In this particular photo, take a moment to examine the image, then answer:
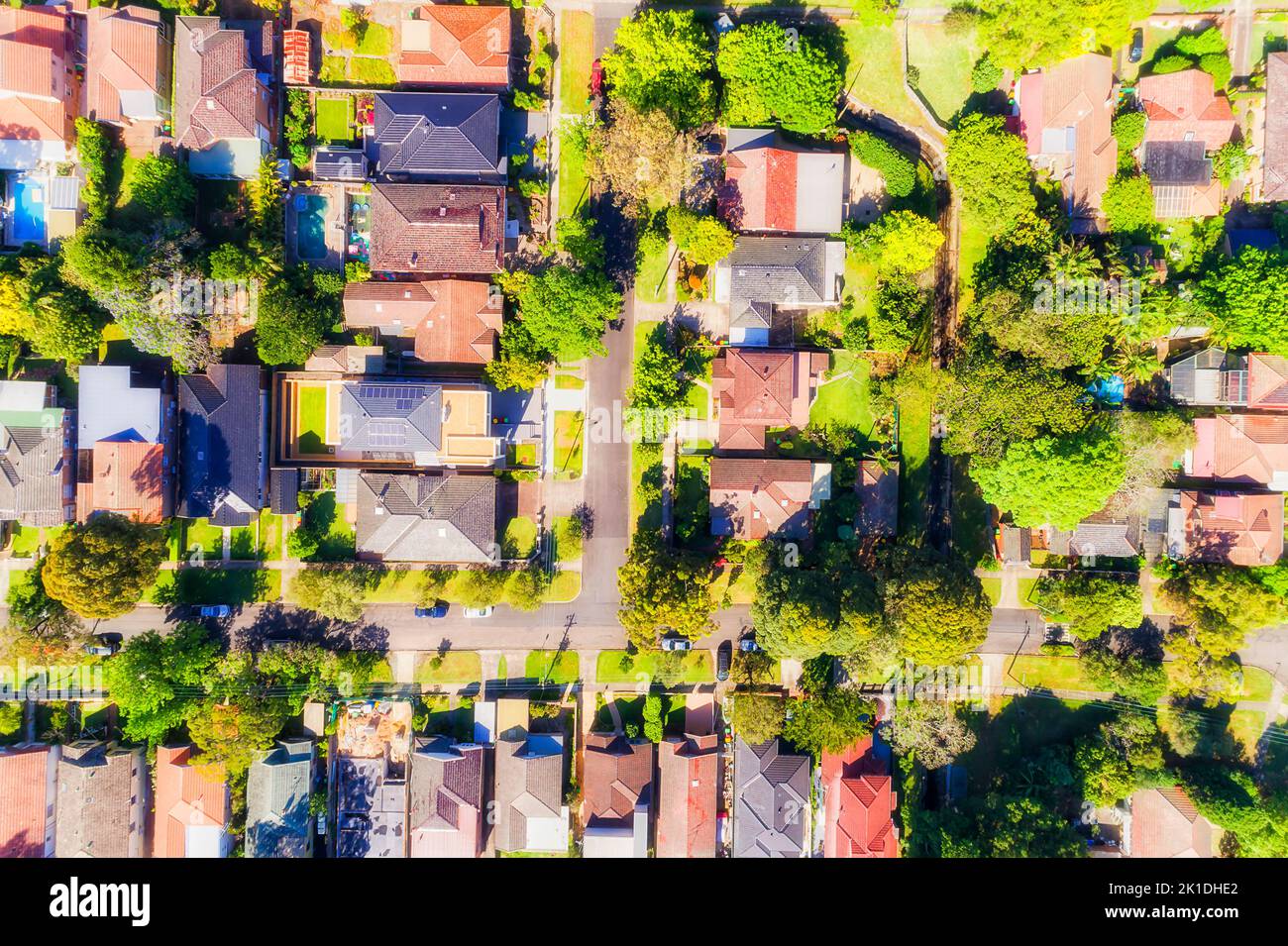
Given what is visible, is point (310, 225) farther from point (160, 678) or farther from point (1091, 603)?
point (1091, 603)

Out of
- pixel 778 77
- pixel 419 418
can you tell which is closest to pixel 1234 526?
pixel 778 77

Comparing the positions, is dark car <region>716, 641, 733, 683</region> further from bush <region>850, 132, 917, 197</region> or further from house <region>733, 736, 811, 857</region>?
bush <region>850, 132, 917, 197</region>

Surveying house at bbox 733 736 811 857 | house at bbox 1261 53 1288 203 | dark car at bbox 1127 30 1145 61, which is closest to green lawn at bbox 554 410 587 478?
house at bbox 733 736 811 857

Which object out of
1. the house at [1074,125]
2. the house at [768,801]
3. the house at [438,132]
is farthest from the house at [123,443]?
the house at [1074,125]

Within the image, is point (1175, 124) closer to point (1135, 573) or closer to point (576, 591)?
point (1135, 573)
